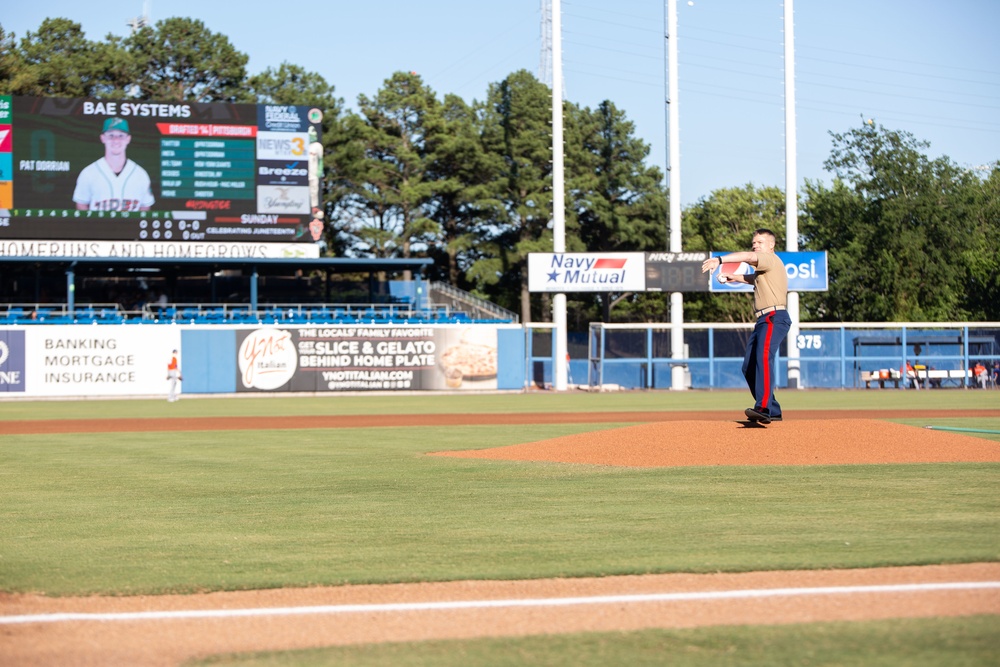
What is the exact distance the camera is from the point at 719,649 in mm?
3711

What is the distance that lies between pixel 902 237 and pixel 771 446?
5477 centimetres

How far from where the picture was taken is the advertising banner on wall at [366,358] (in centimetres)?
4016

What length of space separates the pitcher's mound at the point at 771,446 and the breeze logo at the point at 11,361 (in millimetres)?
31373

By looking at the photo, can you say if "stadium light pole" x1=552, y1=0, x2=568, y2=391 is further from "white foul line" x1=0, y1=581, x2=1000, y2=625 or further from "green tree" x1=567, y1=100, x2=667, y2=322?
"white foul line" x1=0, y1=581, x2=1000, y2=625

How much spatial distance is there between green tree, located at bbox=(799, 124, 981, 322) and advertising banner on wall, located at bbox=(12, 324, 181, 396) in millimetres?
39302

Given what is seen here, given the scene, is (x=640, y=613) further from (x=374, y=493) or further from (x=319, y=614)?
(x=374, y=493)

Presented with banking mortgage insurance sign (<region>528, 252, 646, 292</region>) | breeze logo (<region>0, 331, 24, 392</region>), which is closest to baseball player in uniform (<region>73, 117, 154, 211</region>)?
breeze logo (<region>0, 331, 24, 392</region>)

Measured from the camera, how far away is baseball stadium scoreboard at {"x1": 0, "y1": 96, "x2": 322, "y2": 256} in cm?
3816

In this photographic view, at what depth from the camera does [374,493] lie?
8805 millimetres

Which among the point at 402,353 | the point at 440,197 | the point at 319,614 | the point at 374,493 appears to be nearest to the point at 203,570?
the point at 319,614

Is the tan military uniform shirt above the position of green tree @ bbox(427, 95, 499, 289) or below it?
below

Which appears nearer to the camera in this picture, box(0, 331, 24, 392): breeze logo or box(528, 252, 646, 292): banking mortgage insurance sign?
box(0, 331, 24, 392): breeze logo

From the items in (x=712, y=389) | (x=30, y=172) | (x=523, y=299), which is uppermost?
(x=30, y=172)

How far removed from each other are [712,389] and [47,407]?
25.3m
